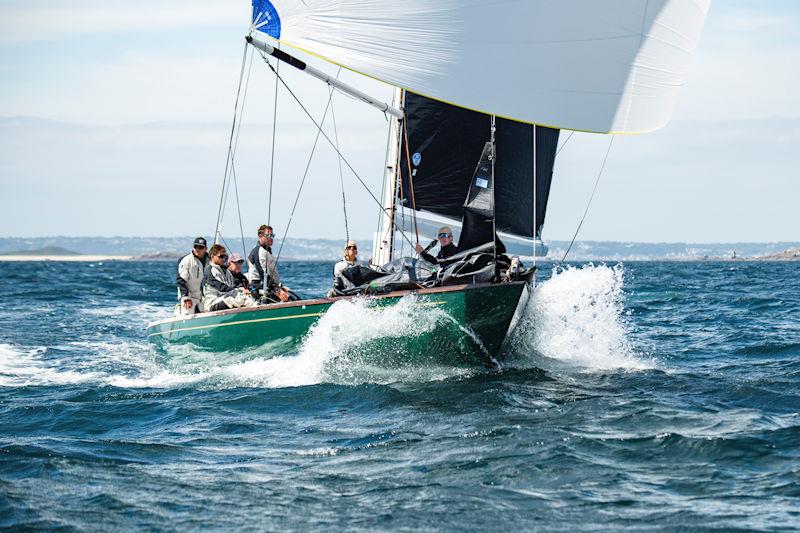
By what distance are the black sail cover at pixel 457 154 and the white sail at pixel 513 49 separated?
361cm

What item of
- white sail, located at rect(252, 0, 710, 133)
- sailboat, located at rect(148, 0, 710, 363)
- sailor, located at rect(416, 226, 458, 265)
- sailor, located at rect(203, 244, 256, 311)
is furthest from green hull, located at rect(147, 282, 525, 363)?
white sail, located at rect(252, 0, 710, 133)

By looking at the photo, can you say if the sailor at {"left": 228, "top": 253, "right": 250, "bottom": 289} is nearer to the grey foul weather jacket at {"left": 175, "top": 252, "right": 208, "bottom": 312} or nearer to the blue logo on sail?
the grey foul weather jacket at {"left": 175, "top": 252, "right": 208, "bottom": 312}

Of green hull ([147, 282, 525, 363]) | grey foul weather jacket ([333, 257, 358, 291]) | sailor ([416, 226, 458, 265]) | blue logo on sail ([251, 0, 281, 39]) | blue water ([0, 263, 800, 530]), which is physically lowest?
blue water ([0, 263, 800, 530])

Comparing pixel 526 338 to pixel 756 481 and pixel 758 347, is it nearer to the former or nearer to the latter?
pixel 758 347

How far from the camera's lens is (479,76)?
11062mm

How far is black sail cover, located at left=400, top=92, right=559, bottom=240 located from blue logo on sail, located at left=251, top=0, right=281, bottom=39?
4.10m

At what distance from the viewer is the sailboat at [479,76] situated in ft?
35.5

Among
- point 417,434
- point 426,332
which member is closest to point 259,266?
point 426,332

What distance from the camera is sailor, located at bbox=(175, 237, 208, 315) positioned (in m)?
14.3

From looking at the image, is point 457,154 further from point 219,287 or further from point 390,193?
point 219,287

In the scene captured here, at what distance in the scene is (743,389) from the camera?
37.4 feet

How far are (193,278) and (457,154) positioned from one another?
462cm

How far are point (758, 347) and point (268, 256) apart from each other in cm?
808

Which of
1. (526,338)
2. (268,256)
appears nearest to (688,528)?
(526,338)
